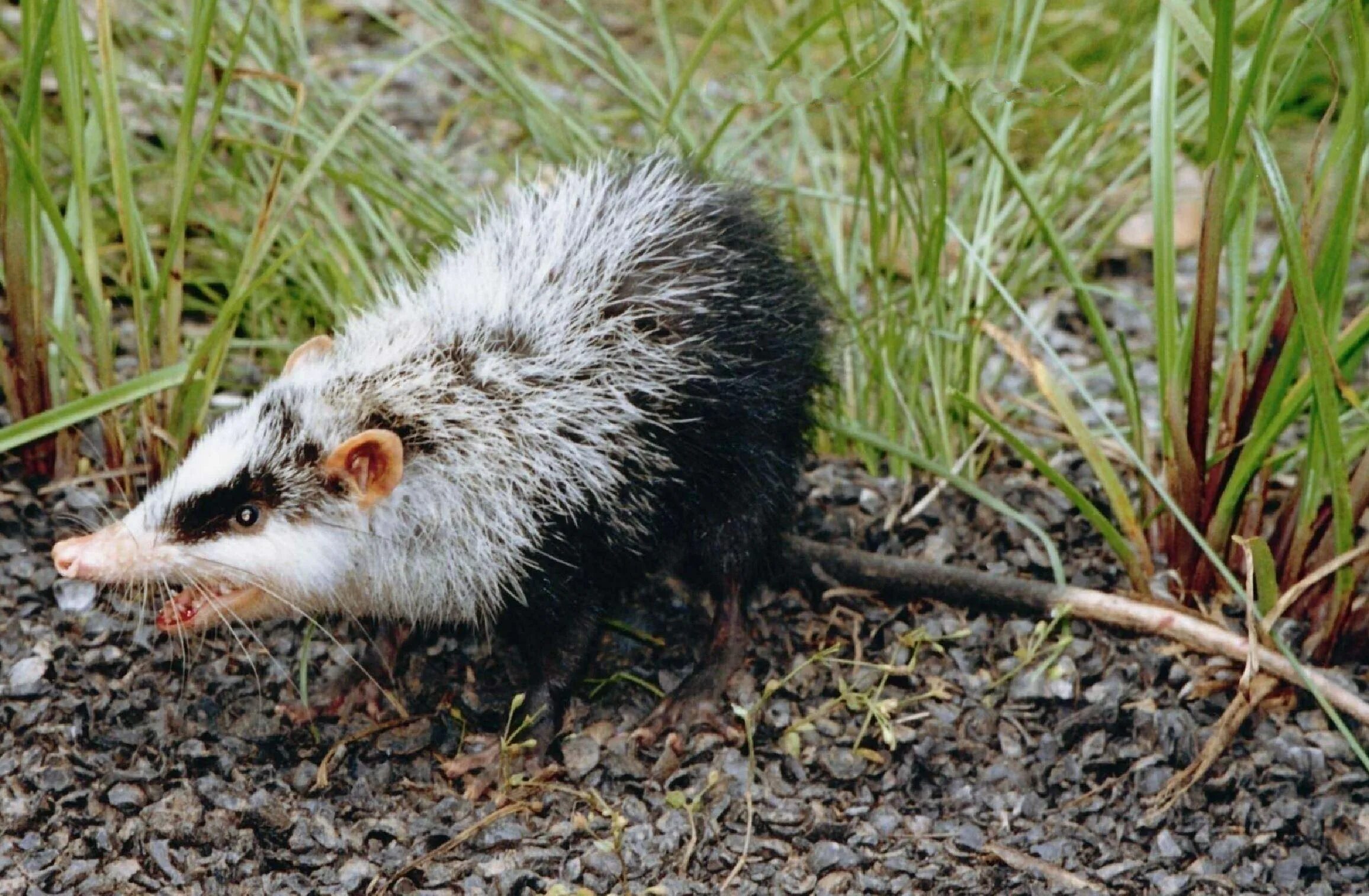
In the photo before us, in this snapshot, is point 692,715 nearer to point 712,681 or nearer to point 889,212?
point 712,681

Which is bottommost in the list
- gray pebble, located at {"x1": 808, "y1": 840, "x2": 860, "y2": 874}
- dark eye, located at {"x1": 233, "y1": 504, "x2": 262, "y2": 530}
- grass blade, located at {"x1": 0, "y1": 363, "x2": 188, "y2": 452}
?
gray pebble, located at {"x1": 808, "y1": 840, "x2": 860, "y2": 874}

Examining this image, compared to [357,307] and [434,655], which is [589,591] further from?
[357,307]

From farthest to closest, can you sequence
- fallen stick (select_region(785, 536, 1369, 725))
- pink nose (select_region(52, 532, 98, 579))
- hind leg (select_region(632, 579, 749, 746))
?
hind leg (select_region(632, 579, 749, 746))
fallen stick (select_region(785, 536, 1369, 725))
pink nose (select_region(52, 532, 98, 579))

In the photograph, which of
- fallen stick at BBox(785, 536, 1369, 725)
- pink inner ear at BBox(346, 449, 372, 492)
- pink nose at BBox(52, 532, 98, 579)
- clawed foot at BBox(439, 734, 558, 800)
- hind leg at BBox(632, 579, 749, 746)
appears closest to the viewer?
pink nose at BBox(52, 532, 98, 579)

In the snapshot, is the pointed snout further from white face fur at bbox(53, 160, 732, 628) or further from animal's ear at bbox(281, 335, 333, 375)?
animal's ear at bbox(281, 335, 333, 375)

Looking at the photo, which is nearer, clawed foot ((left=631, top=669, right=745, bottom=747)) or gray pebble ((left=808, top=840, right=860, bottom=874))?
gray pebble ((left=808, top=840, right=860, bottom=874))

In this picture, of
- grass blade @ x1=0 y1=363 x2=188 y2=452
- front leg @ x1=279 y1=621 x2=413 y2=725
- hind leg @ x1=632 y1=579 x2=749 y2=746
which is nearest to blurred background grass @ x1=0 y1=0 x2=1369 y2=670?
grass blade @ x1=0 y1=363 x2=188 y2=452

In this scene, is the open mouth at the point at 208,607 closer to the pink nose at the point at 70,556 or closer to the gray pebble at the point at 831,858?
the pink nose at the point at 70,556

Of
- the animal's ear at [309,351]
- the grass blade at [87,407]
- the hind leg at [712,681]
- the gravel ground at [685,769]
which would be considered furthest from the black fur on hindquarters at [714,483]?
the grass blade at [87,407]

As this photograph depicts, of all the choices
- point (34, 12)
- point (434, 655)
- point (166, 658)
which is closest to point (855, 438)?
point (434, 655)
